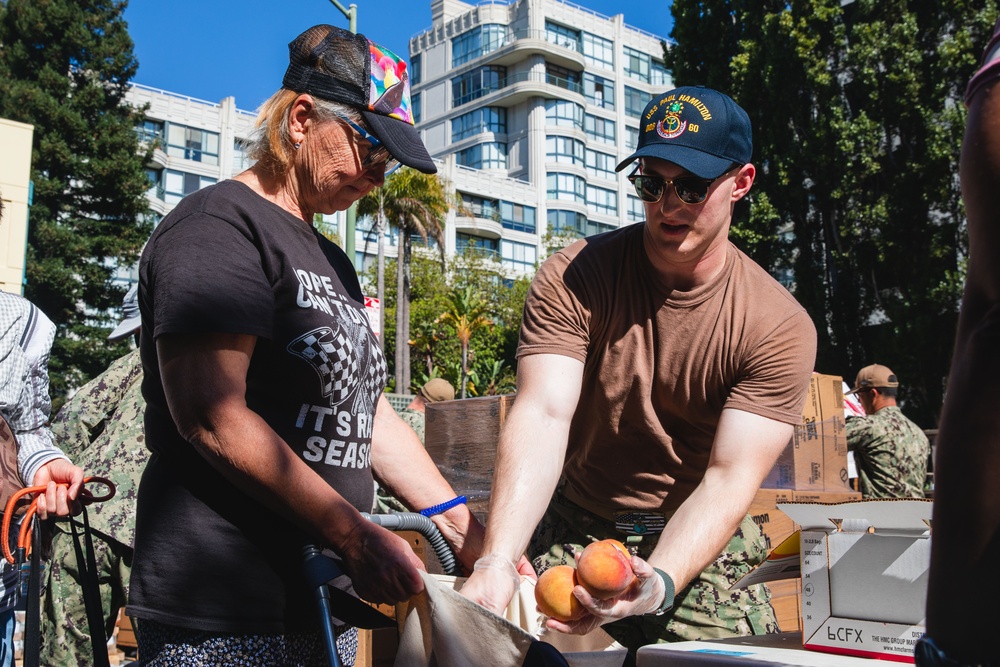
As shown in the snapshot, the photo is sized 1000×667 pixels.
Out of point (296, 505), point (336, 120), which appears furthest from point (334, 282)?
point (296, 505)

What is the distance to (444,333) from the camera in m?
41.2

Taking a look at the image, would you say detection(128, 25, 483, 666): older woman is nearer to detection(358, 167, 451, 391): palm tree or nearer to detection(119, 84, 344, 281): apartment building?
detection(358, 167, 451, 391): palm tree

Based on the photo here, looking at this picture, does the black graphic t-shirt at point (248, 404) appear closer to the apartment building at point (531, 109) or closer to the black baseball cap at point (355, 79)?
the black baseball cap at point (355, 79)

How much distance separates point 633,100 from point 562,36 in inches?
288

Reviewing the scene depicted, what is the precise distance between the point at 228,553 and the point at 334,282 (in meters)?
0.65

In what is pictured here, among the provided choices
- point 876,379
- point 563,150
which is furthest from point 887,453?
point 563,150

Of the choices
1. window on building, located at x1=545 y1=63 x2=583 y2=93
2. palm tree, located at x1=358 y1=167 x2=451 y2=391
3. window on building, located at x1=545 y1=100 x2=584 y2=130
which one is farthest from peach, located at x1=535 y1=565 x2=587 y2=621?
window on building, located at x1=545 y1=63 x2=583 y2=93

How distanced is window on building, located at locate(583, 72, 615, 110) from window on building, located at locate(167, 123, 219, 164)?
27.2 meters

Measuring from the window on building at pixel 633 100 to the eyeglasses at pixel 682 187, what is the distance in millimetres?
68082

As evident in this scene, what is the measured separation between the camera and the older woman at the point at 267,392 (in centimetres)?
180

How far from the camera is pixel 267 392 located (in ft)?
6.48

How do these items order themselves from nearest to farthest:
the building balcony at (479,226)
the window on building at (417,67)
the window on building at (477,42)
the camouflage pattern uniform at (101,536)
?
1. the camouflage pattern uniform at (101,536)
2. the building balcony at (479,226)
3. the window on building at (477,42)
4. the window on building at (417,67)

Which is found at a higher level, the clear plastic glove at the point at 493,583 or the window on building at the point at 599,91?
the window on building at the point at 599,91

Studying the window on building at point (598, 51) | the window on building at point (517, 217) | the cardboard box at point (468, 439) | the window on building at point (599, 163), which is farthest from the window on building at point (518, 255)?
the cardboard box at point (468, 439)
